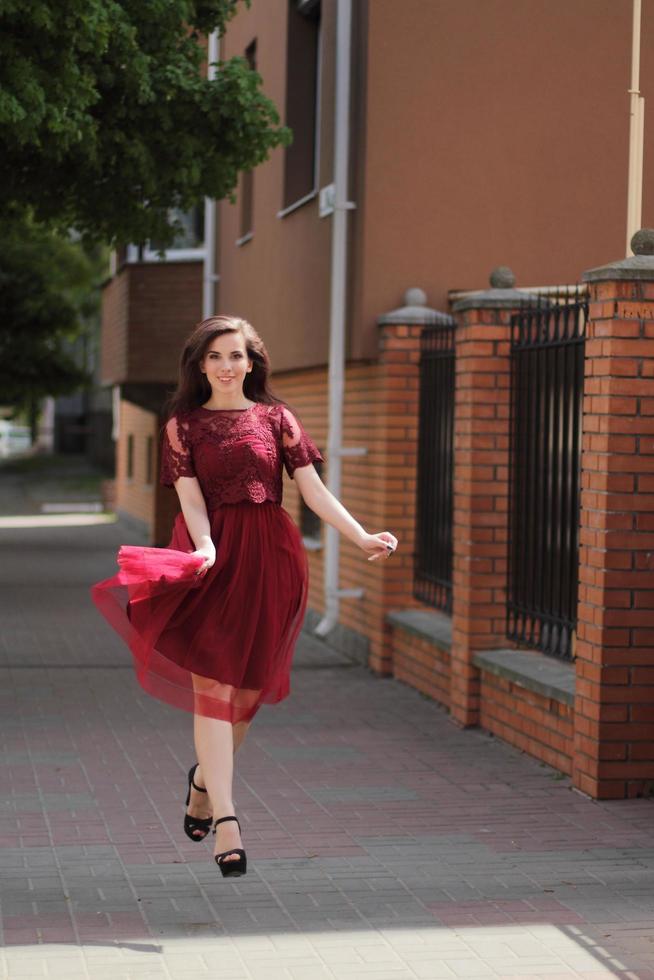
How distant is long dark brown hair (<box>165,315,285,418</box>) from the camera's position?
594cm

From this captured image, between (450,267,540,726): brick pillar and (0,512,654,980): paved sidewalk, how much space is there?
1.83 ft

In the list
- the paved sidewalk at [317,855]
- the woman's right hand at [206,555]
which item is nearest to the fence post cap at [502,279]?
the paved sidewalk at [317,855]

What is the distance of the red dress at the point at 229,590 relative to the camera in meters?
5.83

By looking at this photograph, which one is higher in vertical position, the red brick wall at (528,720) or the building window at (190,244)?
the building window at (190,244)

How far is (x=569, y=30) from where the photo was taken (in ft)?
38.1

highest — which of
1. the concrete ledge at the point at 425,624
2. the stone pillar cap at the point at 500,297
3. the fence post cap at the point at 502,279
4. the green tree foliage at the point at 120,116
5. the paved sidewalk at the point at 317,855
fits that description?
the green tree foliage at the point at 120,116

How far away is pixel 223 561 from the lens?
5879 millimetres

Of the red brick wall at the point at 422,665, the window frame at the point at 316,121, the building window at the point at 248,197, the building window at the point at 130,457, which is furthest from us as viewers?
the building window at the point at 130,457

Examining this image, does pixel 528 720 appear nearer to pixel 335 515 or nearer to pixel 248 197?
pixel 335 515

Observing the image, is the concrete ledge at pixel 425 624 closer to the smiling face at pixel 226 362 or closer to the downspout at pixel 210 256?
the smiling face at pixel 226 362

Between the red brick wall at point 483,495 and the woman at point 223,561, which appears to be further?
the red brick wall at point 483,495

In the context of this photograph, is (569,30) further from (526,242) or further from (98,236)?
(98,236)

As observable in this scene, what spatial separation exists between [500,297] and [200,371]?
352 centimetres

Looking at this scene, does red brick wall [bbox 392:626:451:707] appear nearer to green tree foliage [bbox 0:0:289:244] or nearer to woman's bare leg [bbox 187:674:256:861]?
green tree foliage [bbox 0:0:289:244]
